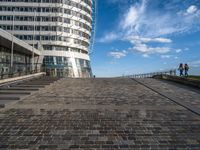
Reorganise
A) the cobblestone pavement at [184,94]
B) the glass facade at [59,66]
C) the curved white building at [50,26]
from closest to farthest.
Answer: the cobblestone pavement at [184,94] < the glass facade at [59,66] < the curved white building at [50,26]

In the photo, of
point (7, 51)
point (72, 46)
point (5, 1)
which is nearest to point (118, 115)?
point (7, 51)

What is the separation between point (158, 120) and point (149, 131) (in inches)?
53.1

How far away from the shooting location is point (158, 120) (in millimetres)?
7988

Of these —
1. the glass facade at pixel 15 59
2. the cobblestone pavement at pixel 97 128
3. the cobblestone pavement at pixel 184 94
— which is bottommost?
the cobblestone pavement at pixel 97 128

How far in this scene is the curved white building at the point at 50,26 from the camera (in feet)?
174

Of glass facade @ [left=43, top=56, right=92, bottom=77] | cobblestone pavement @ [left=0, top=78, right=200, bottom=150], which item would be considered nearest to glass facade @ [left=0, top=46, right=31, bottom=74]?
cobblestone pavement @ [left=0, top=78, right=200, bottom=150]

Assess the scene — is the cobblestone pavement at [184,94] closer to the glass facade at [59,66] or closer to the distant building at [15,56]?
the distant building at [15,56]

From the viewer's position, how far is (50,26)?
2125 inches

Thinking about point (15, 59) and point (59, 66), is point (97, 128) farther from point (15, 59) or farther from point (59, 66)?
point (59, 66)

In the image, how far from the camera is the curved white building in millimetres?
53031

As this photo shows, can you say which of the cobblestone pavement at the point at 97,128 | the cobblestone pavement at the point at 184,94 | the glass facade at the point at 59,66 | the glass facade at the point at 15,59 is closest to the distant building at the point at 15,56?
the glass facade at the point at 15,59

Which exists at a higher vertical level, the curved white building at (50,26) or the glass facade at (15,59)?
the curved white building at (50,26)

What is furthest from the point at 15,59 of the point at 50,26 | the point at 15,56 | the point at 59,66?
the point at 50,26

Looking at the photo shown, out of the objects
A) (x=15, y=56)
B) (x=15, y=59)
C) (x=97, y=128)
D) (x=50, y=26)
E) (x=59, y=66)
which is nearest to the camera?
(x=97, y=128)
